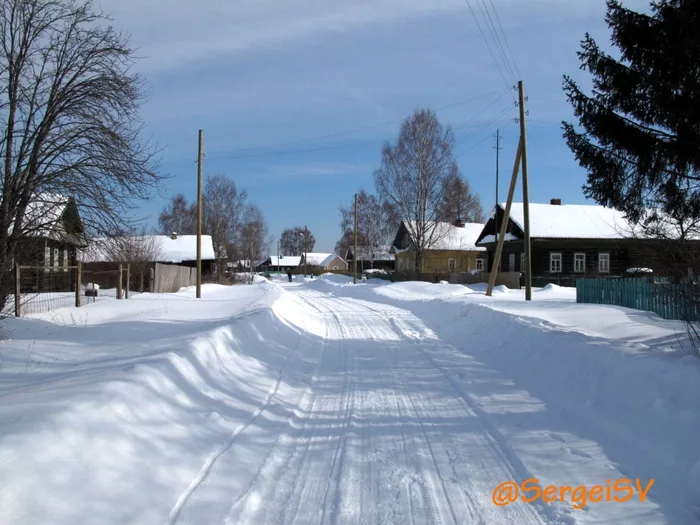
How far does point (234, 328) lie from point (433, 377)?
4316mm

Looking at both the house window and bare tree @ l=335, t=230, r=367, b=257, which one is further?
bare tree @ l=335, t=230, r=367, b=257

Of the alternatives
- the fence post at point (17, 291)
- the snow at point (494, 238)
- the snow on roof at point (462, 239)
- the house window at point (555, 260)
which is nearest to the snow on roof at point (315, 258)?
the snow on roof at point (462, 239)

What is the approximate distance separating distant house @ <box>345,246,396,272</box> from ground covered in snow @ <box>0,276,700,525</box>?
50.5 m

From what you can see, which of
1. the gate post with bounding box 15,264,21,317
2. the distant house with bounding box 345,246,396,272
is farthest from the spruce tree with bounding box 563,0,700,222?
the distant house with bounding box 345,246,396,272

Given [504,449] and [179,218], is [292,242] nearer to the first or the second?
[179,218]

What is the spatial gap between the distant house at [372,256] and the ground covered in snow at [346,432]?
50480 millimetres

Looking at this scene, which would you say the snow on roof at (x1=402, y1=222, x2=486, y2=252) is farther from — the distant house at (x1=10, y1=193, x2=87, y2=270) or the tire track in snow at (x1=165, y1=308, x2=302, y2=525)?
the tire track in snow at (x1=165, y1=308, x2=302, y2=525)

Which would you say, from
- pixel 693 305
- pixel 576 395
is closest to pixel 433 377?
pixel 576 395

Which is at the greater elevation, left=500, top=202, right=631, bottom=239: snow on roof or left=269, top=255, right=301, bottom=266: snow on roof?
left=500, top=202, right=631, bottom=239: snow on roof

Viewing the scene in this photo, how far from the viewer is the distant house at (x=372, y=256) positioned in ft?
224

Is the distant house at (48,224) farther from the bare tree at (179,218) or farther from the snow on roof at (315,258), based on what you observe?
the snow on roof at (315,258)

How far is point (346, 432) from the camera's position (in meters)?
5.49

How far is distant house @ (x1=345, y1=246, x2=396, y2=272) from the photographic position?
224 ft

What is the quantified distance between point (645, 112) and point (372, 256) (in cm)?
5915
